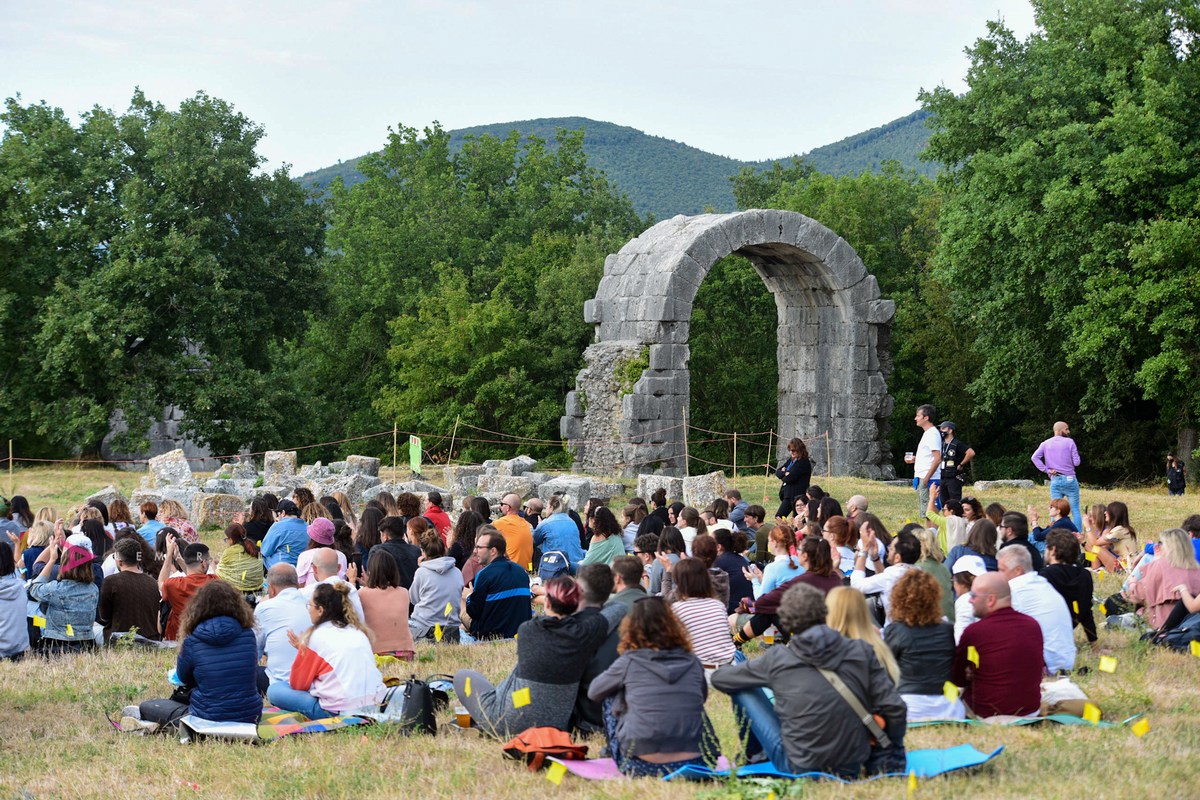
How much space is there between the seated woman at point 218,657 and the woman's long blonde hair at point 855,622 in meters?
3.44

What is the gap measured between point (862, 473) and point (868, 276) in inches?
159

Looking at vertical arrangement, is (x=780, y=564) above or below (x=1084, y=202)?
below

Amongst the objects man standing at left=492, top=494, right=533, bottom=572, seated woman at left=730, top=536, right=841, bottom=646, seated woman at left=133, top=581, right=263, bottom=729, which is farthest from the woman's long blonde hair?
man standing at left=492, top=494, right=533, bottom=572

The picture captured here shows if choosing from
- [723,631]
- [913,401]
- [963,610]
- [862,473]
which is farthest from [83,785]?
[913,401]

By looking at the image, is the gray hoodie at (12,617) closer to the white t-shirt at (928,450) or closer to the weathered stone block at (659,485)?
the white t-shirt at (928,450)

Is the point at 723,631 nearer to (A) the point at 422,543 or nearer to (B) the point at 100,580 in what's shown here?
(A) the point at 422,543

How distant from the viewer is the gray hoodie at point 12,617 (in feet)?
30.5

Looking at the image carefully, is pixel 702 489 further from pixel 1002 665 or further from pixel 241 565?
pixel 1002 665

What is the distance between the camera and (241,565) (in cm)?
1115

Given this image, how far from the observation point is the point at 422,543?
34.1ft

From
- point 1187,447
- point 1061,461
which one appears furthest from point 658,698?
point 1187,447

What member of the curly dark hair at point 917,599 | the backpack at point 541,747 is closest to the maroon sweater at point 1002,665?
the curly dark hair at point 917,599

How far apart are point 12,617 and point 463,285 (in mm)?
28195

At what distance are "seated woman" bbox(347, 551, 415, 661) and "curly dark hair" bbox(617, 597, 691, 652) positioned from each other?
10.4ft
